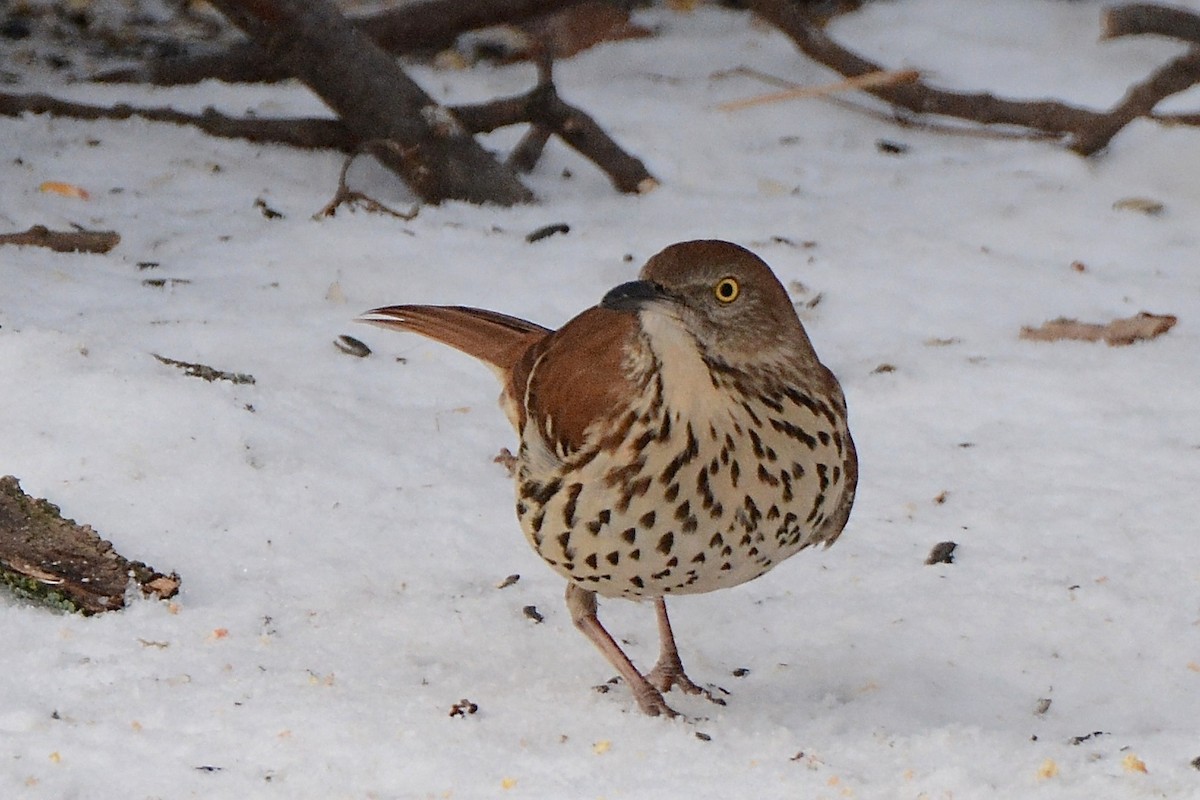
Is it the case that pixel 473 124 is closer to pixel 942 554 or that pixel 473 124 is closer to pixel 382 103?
pixel 382 103

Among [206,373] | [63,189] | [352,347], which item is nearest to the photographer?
[206,373]

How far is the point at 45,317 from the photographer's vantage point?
4312mm

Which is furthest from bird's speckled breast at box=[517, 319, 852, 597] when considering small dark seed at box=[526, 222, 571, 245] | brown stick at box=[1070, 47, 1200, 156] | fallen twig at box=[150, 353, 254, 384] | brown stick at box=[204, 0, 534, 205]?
brown stick at box=[1070, 47, 1200, 156]

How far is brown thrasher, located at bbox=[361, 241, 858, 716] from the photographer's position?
281 cm

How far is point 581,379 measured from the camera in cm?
303

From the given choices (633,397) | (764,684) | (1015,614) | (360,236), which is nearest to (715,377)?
(633,397)

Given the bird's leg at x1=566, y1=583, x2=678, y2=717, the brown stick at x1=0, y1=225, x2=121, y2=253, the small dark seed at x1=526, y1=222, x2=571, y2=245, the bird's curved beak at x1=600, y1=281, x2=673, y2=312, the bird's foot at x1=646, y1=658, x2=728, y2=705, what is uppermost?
the bird's curved beak at x1=600, y1=281, x2=673, y2=312

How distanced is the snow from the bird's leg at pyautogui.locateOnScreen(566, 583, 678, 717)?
44mm

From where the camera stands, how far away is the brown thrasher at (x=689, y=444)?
2809 mm

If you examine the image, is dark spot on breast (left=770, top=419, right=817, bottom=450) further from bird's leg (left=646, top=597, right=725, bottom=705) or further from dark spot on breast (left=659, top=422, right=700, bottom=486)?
bird's leg (left=646, top=597, right=725, bottom=705)

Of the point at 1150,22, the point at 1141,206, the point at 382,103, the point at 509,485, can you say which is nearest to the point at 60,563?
the point at 509,485

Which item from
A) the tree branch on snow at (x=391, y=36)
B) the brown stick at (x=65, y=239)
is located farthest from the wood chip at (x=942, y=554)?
the tree branch on snow at (x=391, y=36)

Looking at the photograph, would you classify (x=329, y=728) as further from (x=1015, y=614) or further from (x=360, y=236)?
(x=360, y=236)

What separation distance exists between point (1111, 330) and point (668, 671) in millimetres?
2091
